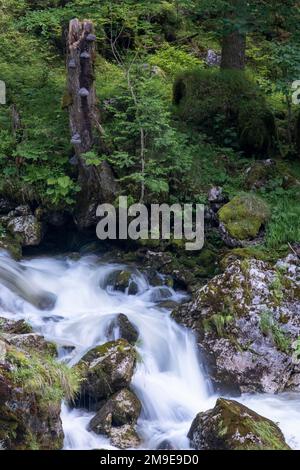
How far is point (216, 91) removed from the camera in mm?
11508

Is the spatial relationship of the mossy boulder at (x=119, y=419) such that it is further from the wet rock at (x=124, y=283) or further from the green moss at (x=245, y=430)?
the wet rock at (x=124, y=283)

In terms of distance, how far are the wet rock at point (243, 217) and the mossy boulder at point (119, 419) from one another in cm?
367

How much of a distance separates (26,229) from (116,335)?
293 centimetres

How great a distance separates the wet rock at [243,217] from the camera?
9148 mm

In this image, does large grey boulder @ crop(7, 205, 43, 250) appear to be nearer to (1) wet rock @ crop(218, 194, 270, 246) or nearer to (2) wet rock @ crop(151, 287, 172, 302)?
(2) wet rock @ crop(151, 287, 172, 302)

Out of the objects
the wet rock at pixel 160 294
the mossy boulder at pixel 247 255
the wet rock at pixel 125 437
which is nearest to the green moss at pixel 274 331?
the mossy boulder at pixel 247 255

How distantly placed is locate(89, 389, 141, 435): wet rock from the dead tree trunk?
4.11m

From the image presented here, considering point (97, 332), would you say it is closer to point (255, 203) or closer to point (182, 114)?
point (255, 203)

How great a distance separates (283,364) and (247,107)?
571 centimetres

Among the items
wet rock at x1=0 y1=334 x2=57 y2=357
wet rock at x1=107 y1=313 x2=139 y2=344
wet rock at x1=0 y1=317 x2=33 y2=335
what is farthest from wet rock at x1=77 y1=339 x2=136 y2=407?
wet rock at x1=0 y1=317 x2=33 y2=335

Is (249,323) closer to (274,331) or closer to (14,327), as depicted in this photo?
(274,331)

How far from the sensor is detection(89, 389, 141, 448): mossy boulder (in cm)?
602

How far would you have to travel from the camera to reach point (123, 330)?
768cm

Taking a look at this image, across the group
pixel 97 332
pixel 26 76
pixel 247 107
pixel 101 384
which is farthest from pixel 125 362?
pixel 26 76
